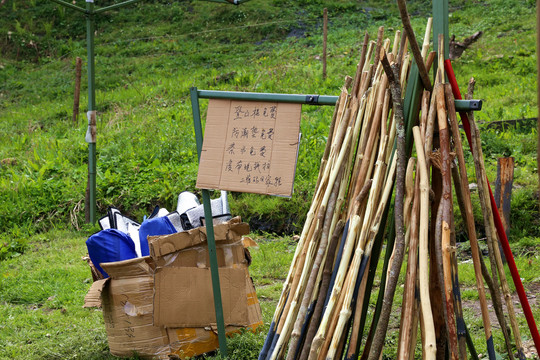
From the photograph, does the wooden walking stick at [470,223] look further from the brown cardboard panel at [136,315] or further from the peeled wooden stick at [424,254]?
the brown cardboard panel at [136,315]

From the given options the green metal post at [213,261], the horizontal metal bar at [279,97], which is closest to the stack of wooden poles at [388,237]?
the horizontal metal bar at [279,97]

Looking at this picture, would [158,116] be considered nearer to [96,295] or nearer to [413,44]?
[96,295]

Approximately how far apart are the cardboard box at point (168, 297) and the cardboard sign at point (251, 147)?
17.4 inches

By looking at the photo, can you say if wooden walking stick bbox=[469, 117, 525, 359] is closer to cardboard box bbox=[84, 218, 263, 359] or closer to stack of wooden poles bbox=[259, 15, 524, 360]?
stack of wooden poles bbox=[259, 15, 524, 360]

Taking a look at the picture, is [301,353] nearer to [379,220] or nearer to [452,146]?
[379,220]

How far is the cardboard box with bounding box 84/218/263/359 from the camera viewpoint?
3.36 metres

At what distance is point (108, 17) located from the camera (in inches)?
713

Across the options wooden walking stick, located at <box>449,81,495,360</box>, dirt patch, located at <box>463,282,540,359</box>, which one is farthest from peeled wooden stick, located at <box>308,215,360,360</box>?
dirt patch, located at <box>463,282,540,359</box>

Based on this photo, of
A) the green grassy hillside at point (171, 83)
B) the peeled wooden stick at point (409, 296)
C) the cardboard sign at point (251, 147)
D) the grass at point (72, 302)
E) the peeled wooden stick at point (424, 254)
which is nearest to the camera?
the peeled wooden stick at point (424, 254)

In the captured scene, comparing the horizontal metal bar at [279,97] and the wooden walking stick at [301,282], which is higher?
the horizontal metal bar at [279,97]

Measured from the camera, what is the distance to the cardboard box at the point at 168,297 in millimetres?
3361

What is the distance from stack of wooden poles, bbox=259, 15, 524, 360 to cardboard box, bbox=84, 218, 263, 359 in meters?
0.93

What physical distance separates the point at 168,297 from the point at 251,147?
98 centimetres

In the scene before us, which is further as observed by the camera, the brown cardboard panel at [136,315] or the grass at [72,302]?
the grass at [72,302]
